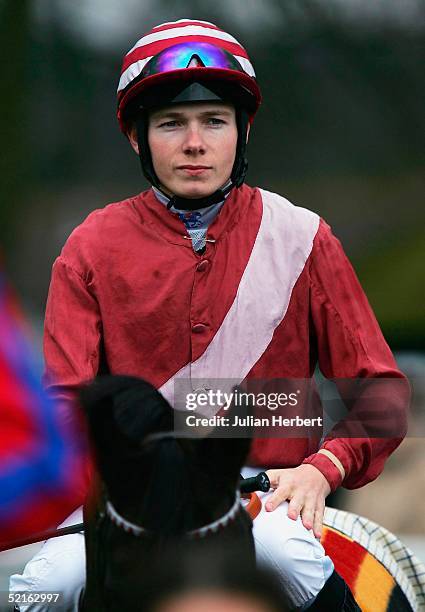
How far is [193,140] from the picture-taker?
77.4 inches

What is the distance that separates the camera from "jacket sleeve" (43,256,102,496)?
1942mm

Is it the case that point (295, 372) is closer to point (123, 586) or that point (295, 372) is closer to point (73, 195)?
point (123, 586)

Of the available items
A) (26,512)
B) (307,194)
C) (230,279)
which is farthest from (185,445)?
(307,194)

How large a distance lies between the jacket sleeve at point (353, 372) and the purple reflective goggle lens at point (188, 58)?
0.41m

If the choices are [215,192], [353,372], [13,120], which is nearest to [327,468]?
[353,372]

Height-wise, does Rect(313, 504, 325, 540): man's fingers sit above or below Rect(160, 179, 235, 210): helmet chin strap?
below

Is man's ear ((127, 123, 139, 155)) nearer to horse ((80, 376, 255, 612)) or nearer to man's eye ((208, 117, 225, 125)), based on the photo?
man's eye ((208, 117, 225, 125))

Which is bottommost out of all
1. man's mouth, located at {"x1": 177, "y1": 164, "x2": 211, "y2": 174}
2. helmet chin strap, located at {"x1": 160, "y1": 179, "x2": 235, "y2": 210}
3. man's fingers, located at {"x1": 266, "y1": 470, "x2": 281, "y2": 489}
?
man's fingers, located at {"x1": 266, "y1": 470, "x2": 281, "y2": 489}

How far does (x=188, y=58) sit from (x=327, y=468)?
0.79 metres

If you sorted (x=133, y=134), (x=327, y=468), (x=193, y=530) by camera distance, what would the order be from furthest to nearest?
(x=133, y=134) < (x=327, y=468) < (x=193, y=530)

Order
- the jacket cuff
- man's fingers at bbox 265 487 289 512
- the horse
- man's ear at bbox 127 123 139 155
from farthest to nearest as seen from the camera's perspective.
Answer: man's ear at bbox 127 123 139 155 → the jacket cuff → man's fingers at bbox 265 487 289 512 → the horse

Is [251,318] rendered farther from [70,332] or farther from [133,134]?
[133,134]

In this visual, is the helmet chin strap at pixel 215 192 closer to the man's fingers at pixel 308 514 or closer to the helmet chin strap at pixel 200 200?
the helmet chin strap at pixel 200 200

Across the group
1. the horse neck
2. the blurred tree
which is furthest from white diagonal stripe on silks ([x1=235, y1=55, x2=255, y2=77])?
the blurred tree
